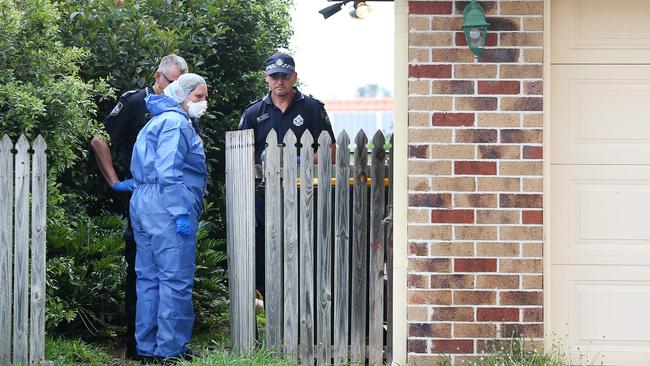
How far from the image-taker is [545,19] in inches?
261

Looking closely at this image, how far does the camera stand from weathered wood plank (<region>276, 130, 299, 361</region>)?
7.34m

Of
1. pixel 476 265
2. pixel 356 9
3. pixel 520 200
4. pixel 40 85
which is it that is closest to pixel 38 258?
pixel 40 85

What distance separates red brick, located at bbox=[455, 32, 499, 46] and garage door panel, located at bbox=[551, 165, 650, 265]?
850 mm

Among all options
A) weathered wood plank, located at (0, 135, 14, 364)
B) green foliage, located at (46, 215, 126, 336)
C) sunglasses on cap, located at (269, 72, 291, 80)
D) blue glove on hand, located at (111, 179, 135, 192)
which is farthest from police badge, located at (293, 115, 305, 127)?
weathered wood plank, located at (0, 135, 14, 364)

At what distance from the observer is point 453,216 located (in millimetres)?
6664

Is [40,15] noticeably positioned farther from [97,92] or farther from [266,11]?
[266,11]

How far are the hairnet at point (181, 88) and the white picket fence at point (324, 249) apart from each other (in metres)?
0.51

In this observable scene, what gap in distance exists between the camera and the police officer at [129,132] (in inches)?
307

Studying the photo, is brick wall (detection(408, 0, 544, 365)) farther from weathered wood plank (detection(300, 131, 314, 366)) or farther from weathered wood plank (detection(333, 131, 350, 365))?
weathered wood plank (detection(300, 131, 314, 366))

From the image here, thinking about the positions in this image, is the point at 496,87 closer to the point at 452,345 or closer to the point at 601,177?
the point at 601,177

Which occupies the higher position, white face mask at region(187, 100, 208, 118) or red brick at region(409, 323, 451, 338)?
white face mask at region(187, 100, 208, 118)

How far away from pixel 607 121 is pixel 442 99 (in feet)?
3.36

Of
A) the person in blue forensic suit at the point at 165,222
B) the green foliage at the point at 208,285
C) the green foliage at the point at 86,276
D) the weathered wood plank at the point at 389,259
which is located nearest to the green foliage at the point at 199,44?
the green foliage at the point at 208,285

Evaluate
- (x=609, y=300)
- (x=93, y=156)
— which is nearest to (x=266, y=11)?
(x=93, y=156)
